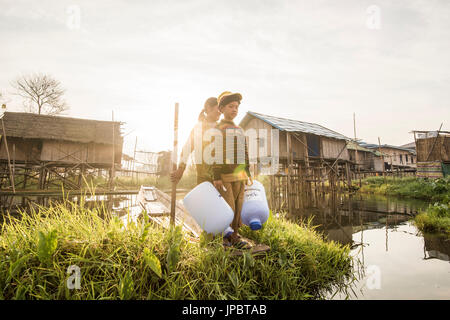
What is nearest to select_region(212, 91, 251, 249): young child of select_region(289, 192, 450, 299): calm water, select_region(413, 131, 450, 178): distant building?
select_region(289, 192, 450, 299): calm water

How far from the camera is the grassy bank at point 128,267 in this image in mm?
1987

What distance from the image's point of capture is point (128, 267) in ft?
7.36

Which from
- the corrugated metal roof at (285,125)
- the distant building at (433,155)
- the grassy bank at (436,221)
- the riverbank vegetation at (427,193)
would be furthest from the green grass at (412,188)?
the corrugated metal roof at (285,125)

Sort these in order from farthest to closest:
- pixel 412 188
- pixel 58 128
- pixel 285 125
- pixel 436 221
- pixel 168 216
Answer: pixel 412 188
pixel 58 128
pixel 285 125
pixel 436 221
pixel 168 216

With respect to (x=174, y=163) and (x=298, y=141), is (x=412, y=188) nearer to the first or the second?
(x=298, y=141)

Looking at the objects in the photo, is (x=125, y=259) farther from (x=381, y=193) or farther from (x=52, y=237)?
(x=381, y=193)

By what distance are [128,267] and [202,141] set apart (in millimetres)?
1714

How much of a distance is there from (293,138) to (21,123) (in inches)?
767

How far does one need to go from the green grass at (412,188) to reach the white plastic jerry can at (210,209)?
514 inches

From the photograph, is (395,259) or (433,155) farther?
(433,155)

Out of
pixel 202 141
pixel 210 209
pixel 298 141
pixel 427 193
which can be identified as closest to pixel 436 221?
pixel 210 209

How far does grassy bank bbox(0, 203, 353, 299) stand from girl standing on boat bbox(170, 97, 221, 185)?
30.3 inches
